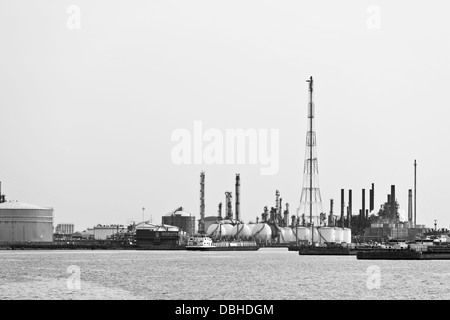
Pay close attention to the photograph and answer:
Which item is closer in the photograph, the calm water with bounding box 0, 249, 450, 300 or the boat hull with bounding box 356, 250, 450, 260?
the calm water with bounding box 0, 249, 450, 300

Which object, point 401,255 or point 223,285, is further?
point 401,255

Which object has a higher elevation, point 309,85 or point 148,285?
point 309,85

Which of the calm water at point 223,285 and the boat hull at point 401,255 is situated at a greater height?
the calm water at point 223,285

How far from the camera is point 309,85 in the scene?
188500 millimetres

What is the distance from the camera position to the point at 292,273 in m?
117

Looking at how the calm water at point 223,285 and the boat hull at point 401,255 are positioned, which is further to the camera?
the boat hull at point 401,255

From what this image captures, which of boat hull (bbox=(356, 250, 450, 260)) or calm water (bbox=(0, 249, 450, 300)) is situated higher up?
calm water (bbox=(0, 249, 450, 300))

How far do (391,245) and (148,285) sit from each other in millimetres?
90494
